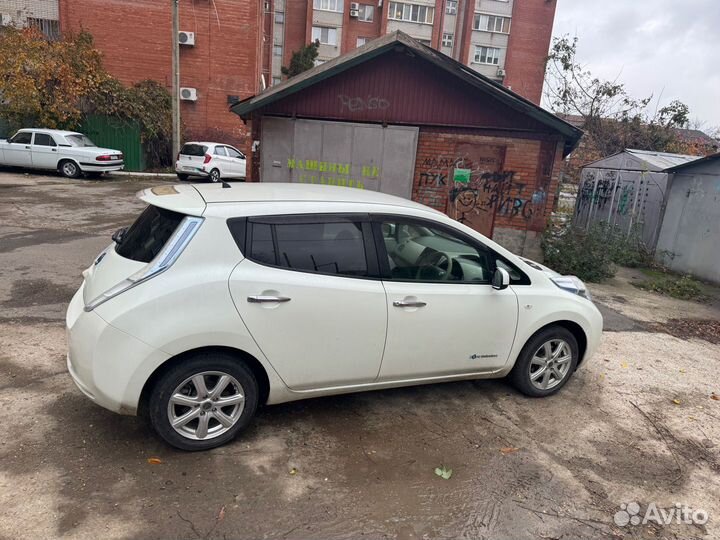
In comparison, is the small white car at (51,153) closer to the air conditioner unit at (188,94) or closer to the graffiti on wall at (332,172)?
the air conditioner unit at (188,94)

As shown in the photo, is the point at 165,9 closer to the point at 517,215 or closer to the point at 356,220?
the point at 517,215

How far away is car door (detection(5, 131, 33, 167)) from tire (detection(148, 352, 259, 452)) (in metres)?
18.5

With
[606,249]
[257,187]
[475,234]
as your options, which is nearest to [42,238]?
[257,187]

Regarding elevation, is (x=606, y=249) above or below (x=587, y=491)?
above

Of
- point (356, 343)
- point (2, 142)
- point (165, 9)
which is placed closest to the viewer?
point (356, 343)

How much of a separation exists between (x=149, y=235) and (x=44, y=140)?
58.3ft

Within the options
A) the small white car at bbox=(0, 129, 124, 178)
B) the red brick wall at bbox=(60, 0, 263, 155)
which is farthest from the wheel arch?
the red brick wall at bbox=(60, 0, 263, 155)

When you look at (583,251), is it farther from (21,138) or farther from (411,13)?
(411,13)

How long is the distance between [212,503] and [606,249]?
8.70 meters

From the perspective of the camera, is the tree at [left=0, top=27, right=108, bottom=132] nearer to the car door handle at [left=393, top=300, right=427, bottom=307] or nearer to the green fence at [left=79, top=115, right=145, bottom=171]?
the green fence at [left=79, top=115, right=145, bottom=171]

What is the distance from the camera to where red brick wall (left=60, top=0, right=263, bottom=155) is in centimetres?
2347

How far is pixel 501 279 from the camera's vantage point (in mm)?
3602

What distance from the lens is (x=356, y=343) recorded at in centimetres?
331

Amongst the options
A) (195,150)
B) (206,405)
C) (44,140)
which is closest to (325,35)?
(195,150)
